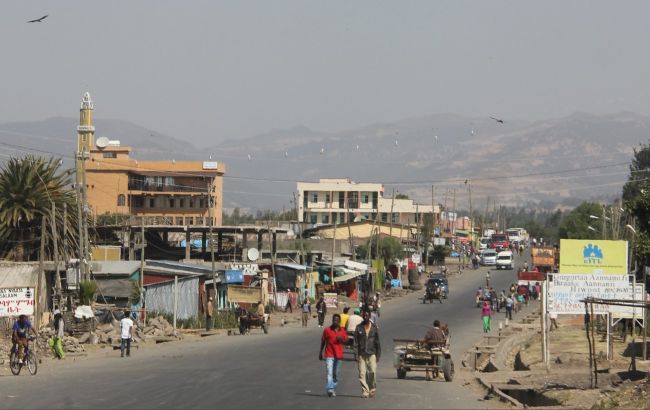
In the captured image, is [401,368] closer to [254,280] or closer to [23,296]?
[23,296]

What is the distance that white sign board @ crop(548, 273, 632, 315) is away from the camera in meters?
30.5

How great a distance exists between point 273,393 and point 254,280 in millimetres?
39731

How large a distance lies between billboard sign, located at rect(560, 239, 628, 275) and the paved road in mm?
4638

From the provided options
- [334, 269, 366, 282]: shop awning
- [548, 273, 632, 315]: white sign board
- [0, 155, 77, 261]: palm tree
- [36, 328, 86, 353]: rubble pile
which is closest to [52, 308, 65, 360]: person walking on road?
[36, 328, 86, 353]: rubble pile

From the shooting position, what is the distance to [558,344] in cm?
4175

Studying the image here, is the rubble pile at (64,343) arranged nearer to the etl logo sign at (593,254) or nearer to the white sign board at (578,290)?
the white sign board at (578,290)

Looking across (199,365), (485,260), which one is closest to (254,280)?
(199,365)

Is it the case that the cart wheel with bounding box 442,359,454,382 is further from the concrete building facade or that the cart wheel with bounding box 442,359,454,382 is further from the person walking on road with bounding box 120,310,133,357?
the concrete building facade

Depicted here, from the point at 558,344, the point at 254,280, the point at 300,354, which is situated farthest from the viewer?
the point at 254,280

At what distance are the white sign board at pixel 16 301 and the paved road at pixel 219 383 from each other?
1.69 m

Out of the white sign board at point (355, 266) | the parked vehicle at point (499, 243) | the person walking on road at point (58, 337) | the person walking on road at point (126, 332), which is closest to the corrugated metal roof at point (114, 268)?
the person walking on road at point (58, 337)

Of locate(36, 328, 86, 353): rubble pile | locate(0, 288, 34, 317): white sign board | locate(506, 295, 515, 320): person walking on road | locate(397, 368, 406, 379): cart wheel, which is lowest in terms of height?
locate(506, 295, 515, 320): person walking on road

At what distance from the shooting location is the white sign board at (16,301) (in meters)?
30.3

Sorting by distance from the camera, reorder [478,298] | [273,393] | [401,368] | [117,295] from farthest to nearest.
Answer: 1. [478,298]
2. [117,295]
3. [401,368]
4. [273,393]
